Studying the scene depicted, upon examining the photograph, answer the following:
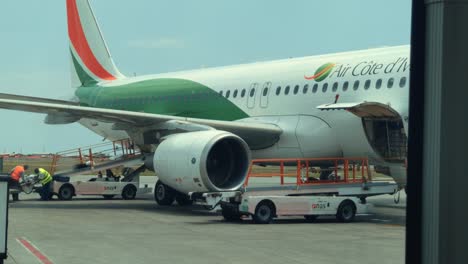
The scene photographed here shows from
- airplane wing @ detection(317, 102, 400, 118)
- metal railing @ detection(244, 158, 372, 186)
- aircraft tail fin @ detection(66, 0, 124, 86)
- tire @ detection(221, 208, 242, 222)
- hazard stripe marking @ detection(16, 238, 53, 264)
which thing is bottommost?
hazard stripe marking @ detection(16, 238, 53, 264)

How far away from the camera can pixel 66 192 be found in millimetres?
26000

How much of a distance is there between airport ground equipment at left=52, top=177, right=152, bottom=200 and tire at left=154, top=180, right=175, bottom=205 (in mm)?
3167

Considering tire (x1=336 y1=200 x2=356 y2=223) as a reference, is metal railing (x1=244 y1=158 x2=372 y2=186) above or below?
above

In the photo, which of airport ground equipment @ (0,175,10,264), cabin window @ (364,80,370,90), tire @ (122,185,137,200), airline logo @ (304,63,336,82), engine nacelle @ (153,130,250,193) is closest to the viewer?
airport ground equipment @ (0,175,10,264)

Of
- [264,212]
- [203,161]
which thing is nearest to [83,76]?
[203,161]

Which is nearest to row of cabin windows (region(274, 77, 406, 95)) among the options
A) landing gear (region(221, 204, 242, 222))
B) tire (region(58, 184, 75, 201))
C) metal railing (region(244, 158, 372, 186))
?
metal railing (region(244, 158, 372, 186))

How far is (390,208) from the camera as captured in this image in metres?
22.6

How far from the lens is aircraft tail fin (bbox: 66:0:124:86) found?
31.1m

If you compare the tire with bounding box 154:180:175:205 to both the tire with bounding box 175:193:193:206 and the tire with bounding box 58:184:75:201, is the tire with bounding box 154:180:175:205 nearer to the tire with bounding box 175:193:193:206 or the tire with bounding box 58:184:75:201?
the tire with bounding box 175:193:193:206

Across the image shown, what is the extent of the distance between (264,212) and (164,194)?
6.15 meters

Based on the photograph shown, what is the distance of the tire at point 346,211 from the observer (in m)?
18.3

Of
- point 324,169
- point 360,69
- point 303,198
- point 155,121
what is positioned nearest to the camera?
point 303,198

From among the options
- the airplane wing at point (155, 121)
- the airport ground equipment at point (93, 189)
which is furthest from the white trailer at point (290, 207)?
the airport ground equipment at point (93, 189)

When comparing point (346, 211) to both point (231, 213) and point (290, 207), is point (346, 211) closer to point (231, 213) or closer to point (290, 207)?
point (290, 207)
